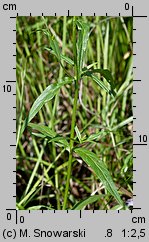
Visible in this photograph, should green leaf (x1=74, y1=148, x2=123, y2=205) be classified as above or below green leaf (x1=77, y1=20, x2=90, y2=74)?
below

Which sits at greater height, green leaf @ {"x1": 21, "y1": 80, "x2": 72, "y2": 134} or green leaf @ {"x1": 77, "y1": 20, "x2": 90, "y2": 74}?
green leaf @ {"x1": 77, "y1": 20, "x2": 90, "y2": 74}

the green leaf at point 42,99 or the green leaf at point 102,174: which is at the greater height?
the green leaf at point 42,99

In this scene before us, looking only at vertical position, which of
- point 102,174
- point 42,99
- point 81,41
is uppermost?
point 81,41

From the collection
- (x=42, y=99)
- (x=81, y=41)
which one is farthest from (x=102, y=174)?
(x=81, y=41)

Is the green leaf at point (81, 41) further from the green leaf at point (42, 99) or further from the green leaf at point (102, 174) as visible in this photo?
the green leaf at point (102, 174)

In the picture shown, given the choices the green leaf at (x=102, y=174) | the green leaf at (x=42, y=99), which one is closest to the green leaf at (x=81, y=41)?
the green leaf at (x=42, y=99)

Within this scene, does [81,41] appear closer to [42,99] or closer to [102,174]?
[42,99]

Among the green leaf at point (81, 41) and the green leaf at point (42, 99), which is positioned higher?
the green leaf at point (81, 41)

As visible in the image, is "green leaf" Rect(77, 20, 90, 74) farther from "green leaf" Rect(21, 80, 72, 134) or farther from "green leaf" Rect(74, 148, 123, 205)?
"green leaf" Rect(74, 148, 123, 205)

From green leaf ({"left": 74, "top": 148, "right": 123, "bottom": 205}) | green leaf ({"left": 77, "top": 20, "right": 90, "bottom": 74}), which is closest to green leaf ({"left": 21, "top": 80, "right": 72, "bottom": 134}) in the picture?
green leaf ({"left": 77, "top": 20, "right": 90, "bottom": 74})

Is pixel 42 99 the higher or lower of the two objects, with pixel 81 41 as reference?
lower

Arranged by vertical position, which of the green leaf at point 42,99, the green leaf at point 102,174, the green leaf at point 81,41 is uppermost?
the green leaf at point 81,41

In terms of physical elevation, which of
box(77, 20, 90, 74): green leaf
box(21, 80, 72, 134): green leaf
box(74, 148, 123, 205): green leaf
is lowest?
box(74, 148, 123, 205): green leaf
